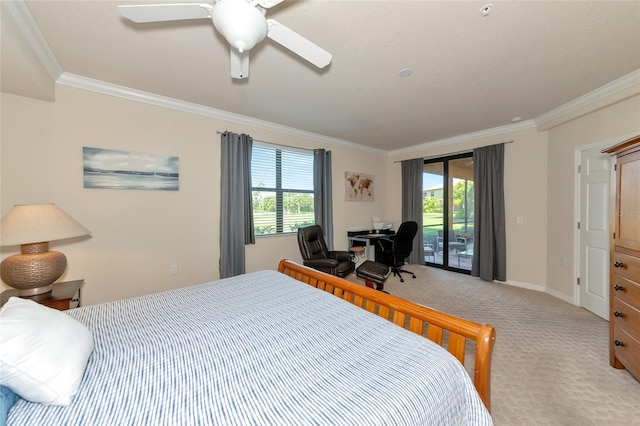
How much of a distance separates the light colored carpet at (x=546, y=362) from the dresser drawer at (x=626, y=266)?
760 millimetres

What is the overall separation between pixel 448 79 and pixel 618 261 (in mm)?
2080

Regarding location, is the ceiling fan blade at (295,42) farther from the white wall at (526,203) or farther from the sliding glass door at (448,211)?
the sliding glass door at (448,211)

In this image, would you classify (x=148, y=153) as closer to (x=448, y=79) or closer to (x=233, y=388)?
(x=233, y=388)

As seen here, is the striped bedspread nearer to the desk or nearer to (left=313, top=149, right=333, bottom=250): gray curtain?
(left=313, top=149, right=333, bottom=250): gray curtain

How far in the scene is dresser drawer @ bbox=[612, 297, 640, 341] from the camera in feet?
5.78

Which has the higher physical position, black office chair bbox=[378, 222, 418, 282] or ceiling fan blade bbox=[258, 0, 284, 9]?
ceiling fan blade bbox=[258, 0, 284, 9]

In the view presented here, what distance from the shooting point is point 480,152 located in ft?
13.8

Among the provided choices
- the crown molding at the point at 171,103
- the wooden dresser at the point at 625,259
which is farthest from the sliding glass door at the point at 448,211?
the wooden dresser at the point at 625,259

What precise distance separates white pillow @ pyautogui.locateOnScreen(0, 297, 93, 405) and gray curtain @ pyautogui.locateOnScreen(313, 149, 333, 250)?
11.8ft

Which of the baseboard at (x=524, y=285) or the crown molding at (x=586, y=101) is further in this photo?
the baseboard at (x=524, y=285)

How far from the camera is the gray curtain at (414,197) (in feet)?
16.6

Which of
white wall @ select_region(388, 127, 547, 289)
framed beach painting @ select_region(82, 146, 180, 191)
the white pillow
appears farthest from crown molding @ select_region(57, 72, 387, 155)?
white wall @ select_region(388, 127, 547, 289)

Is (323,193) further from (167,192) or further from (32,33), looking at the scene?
(32,33)

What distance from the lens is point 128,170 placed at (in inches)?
109
